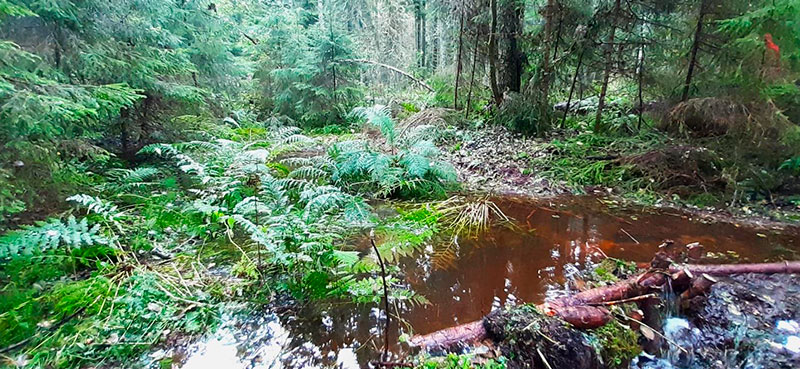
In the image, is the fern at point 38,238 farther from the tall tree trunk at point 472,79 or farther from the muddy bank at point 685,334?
the tall tree trunk at point 472,79

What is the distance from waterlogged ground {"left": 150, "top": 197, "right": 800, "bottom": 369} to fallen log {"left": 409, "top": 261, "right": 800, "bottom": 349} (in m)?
0.32

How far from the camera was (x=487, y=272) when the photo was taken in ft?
11.1

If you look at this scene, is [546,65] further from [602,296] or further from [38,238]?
[38,238]

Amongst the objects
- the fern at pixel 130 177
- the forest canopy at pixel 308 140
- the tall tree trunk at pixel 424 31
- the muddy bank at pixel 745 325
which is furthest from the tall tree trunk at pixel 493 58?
the fern at pixel 130 177

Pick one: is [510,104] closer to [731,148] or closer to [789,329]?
[731,148]

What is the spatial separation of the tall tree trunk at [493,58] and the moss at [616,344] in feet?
21.0

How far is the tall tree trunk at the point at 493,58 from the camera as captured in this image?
7816mm

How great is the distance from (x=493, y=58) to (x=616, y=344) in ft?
23.4

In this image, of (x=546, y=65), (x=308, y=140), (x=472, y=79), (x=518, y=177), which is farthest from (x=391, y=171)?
(x=472, y=79)

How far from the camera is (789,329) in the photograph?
8.79ft

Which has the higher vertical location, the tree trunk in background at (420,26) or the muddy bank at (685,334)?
the tree trunk in background at (420,26)

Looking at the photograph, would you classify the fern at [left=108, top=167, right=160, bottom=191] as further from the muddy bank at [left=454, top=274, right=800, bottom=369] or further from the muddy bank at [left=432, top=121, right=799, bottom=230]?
the muddy bank at [left=432, top=121, right=799, bottom=230]

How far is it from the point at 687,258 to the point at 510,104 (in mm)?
5039


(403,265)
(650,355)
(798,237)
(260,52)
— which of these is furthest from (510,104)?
(260,52)
